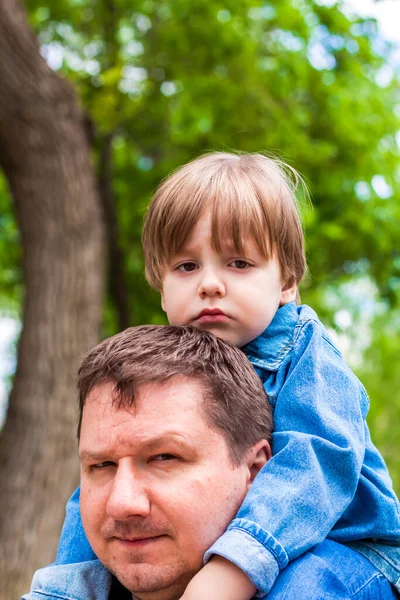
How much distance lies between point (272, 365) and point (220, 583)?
2.09 ft

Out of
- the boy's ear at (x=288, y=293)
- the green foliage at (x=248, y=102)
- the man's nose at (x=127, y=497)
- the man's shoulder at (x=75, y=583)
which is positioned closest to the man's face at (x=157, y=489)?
the man's nose at (x=127, y=497)

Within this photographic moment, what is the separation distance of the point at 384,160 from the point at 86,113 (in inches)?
151

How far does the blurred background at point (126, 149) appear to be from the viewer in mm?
6570

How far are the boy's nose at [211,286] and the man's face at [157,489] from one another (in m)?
0.34

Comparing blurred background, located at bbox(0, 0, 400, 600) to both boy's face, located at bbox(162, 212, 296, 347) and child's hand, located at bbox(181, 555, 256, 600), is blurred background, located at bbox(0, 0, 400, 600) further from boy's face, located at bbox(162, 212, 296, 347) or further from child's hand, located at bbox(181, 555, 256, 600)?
child's hand, located at bbox(181, 555, 256, 600)

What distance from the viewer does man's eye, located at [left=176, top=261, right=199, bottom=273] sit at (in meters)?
2.29

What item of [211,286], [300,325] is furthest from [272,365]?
→ [211,286]

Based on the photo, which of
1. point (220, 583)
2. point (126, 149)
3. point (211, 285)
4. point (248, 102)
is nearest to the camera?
point (220, 583)

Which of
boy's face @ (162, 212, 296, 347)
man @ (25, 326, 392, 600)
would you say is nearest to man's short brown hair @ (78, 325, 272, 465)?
man @ (25, 326, 392, 600)

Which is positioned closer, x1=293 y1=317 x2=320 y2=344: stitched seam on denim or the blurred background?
x1=293 y1=317 x2=320 y2=344: stitched seam on denim

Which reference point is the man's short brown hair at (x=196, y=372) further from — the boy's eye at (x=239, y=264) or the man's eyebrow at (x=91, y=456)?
the boy's eye at (x=239, y=264)

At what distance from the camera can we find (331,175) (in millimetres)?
9070

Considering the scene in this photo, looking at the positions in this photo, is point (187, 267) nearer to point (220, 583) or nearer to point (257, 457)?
point (257, 457)

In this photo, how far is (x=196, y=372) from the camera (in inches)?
78.1
